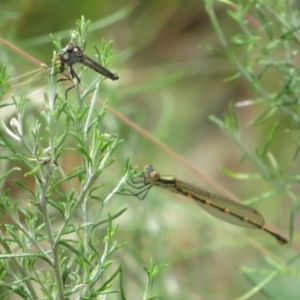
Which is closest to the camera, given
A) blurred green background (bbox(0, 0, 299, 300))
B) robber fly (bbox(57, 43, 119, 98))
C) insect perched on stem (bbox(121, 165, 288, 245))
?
robber fly (bbox(57, 43, 119, 98))

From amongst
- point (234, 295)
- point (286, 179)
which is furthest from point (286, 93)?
point (234, 295)

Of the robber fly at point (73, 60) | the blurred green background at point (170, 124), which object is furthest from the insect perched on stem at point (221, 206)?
the robber fly at point (73, 60)

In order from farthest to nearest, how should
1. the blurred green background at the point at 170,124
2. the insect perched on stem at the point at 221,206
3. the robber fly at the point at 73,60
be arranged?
the blurred green background at the point at 170,124, the insect perched on stem at the point at 221,206, the robber fly at the point at 73,60

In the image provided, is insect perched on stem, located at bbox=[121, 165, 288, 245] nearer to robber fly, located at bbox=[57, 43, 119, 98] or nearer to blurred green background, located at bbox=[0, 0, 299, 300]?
blurred green background, located at bbox=[0, 0, 299, 300]

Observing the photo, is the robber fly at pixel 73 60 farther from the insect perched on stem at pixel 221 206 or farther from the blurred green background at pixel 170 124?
the blurred green background at pixel 170 124

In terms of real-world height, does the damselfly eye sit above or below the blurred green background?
below

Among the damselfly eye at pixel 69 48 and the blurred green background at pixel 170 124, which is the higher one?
the blurred green background at pixel 170 124

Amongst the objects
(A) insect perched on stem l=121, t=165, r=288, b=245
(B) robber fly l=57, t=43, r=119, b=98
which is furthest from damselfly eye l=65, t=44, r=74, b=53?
(A) insect perched on stem l=121, t=165, r=288, b=245

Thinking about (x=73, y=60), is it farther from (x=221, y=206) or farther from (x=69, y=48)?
(x=221, y=206)

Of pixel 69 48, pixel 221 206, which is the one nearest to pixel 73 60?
pixel 69 48

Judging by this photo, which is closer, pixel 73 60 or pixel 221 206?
pixel 73 60
